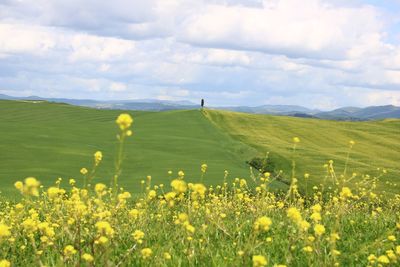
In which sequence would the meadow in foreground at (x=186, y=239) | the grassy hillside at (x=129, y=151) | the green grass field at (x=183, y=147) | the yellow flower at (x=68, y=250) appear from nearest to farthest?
the yellow flower at (x=68, y=250) < the meadow in foreground at (x=186, y=239) < the grassy hillside at (x=129, y=151) < the green grass field at (x=183, y=147)

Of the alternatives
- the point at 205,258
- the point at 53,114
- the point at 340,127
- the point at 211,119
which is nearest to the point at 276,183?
the point at 205,258

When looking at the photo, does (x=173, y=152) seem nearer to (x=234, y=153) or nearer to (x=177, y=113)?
(x=234, y=153)

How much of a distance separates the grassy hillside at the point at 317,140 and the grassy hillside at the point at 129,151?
3.56 m

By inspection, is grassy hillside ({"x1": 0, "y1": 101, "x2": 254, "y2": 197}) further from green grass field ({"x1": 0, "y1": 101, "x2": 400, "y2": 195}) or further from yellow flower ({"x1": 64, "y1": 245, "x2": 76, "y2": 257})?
yellow flower ({"x1": 64, "y1": 245, "x2": 76, "y2": 257})

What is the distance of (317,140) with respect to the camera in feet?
225

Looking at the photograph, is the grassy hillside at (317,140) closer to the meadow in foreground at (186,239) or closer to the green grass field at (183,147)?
the green grass field at (183,147)

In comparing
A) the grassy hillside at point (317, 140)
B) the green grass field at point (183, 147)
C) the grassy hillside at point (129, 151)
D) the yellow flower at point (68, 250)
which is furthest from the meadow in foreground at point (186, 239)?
the grassy hillside at point (317, 140)

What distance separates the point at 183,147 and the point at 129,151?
256 inches

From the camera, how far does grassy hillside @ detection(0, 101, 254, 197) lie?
106 feet

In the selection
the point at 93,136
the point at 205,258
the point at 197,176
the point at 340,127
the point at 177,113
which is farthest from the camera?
the point at 340,127

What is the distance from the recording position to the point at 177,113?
73.8 m

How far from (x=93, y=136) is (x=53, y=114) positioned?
40900mm

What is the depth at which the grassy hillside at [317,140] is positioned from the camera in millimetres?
42094

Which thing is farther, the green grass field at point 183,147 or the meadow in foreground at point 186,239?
the green grass field at point 183,147
